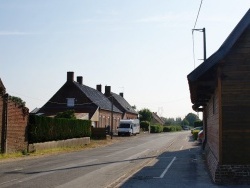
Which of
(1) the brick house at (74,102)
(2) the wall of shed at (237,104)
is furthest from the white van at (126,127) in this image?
(2) the wall of shed at (237,104)

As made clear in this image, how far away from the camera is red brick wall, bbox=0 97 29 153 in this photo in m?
28.5

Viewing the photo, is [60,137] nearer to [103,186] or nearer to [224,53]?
[103,186]

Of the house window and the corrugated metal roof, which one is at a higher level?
the house window

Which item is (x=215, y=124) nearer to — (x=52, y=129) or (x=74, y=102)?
(x=52, y=129)

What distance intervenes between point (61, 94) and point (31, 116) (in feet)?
126

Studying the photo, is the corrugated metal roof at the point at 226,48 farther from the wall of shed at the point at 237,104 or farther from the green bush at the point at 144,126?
the green bush at the point at 144,126

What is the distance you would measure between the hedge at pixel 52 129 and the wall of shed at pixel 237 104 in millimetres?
21256

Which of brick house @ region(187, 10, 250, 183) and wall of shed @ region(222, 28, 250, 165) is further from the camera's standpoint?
wall of shed @ region(222, 28, 250, 165)

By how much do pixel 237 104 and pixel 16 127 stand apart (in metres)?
20.3

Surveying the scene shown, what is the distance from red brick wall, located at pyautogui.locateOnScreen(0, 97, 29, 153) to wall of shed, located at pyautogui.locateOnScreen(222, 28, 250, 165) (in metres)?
18.4

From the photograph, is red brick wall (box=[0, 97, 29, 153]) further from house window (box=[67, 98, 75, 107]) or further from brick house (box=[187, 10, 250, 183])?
house window (box=[67, 98, 75, 107])

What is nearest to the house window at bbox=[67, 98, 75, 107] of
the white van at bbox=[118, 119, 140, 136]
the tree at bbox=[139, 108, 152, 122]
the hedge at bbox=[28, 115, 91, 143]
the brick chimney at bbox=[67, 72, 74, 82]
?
the brick chimney at bbox=[67, 72, 74, 82]

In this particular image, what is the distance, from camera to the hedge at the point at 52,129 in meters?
32.1

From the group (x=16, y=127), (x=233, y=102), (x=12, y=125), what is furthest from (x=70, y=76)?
(x=233, y=102)
